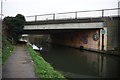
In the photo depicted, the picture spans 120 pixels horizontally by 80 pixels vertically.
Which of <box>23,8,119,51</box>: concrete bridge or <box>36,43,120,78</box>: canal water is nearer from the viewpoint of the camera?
<box>36,43,120,78</box>: canal water

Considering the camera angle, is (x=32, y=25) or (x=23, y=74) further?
(x=32, y=25)

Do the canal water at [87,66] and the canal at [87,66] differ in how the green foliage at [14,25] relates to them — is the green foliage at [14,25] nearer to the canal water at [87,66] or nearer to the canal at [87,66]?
the canal at [87,66]

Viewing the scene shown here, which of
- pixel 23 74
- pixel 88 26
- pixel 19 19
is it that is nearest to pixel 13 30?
pixel 19 19

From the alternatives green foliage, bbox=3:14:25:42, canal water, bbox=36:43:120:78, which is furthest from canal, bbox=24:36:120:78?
green foliage, bbox=3:14:25:42

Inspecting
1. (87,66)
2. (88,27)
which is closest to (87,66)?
(87,66)

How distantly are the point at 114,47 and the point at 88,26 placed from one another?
15.3ft

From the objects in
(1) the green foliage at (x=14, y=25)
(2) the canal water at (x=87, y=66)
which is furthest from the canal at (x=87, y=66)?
(1) the green foliage at (x=14, y=25)

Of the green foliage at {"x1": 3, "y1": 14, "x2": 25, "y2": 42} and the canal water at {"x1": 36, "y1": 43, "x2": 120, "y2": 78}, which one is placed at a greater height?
the green foliage at {"x1": 3, "y1": 14, "x2": 25, "y2": 42}

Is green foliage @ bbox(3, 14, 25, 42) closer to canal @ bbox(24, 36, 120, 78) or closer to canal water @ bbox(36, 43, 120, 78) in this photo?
canal @ bbox(24, 36, 120, 78)

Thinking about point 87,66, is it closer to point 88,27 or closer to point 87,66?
point 87,66

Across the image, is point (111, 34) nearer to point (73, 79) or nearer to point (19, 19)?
point (19, 19)

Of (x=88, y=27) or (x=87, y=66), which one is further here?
(x=88, y=27)

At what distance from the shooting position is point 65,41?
51969mm

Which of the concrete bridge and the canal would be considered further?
the concrete bridge
